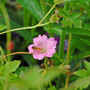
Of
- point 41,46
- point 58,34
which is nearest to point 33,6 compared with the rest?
point 58,34

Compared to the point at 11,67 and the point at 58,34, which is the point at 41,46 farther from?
the point at 58,34

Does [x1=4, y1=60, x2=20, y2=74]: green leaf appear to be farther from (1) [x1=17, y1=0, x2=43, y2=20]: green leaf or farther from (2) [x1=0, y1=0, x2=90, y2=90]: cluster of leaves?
(1) [x1=17, y1=0, x2=43, y2=20]: green leaf

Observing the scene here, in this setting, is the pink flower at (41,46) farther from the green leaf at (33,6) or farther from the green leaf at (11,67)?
the green leaf at (33,6)

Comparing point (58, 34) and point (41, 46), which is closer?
point (41, 46)

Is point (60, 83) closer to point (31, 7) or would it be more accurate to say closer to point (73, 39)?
point (73, 39)

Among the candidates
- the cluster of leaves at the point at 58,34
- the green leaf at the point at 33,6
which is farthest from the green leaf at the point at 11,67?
the green leaf at the point at 33,6

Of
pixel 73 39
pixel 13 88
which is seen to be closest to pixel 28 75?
pixel 13 88

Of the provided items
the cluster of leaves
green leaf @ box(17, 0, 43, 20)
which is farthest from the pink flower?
green leaf @ box(17, 0, 43, 20)
